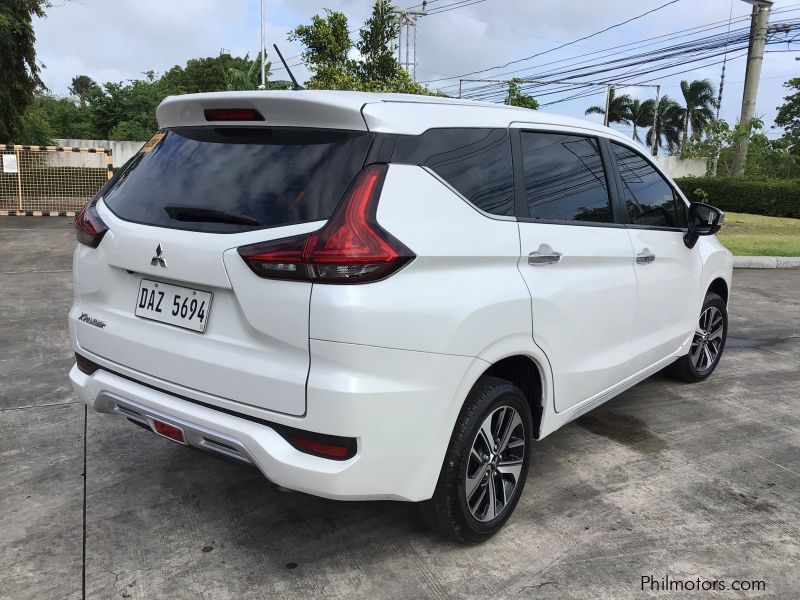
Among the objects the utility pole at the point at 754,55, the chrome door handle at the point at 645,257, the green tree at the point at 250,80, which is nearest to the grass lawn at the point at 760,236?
the utility pole at the point at 754,55

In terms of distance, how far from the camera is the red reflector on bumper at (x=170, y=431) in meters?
2.48

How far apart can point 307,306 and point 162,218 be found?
82 cm

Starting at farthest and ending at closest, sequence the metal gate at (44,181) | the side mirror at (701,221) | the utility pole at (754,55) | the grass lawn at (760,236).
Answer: the utility pole at (754,55) → the metal gate at (44,181) → the grass lawn at (760,236) → the side mirror at (701,221)

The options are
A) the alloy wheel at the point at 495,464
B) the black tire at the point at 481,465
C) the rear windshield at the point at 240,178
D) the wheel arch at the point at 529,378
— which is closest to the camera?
the rear windshield at the point at 240,178

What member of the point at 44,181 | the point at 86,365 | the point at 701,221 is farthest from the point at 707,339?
the point at 44,181

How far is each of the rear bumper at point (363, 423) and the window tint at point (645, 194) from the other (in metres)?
1.76

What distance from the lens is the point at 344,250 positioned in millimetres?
2150

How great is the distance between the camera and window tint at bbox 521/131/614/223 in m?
2.97

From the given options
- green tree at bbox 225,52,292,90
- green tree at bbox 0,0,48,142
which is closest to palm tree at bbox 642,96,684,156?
green tree at bbox 225,52,292,90

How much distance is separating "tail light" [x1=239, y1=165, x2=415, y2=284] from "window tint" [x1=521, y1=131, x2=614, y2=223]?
2.97 ft

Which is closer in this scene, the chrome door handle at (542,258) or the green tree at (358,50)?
the chrome door handle at (542,258)

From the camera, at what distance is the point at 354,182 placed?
2.25 meters

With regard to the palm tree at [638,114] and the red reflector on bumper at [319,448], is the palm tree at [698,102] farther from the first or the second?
the red reflector on bumper at [319,448]

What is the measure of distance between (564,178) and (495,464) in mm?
1394
